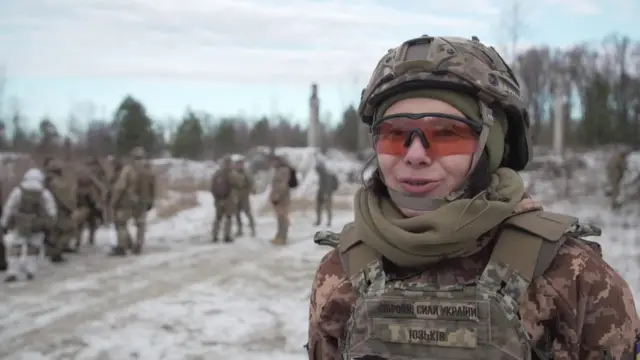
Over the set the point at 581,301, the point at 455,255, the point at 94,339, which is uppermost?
the point at 455,255

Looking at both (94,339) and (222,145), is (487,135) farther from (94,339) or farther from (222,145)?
(222,145)

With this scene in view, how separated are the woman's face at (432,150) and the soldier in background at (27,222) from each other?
28.0ft

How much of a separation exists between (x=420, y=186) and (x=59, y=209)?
10.2m

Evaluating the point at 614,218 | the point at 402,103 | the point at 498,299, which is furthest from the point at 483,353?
the point at 614,218

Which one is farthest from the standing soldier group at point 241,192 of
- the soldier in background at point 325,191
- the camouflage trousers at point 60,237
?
the camouflage trousers at point 60,237

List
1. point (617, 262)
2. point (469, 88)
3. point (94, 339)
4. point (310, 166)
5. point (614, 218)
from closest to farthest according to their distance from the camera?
point (469, 88), point (94, 339), point (617, 262), point (614, 218), point (310, 166)

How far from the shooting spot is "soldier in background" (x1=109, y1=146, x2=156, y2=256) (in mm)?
11094

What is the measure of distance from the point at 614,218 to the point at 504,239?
1634cm

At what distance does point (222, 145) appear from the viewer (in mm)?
51812

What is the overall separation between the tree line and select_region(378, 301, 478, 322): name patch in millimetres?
30758

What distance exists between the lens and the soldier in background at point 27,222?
29.5 ft

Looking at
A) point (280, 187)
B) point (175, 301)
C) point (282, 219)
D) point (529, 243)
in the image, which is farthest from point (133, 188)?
point (529, 243)

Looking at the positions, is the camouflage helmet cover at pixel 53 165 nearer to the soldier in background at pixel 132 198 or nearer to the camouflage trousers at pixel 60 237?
the camouflage trousers at pixel 60 237

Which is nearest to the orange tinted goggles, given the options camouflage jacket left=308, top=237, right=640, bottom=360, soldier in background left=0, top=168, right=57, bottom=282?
camouflage jacket left=308, top=237, right=640, bottom=360
